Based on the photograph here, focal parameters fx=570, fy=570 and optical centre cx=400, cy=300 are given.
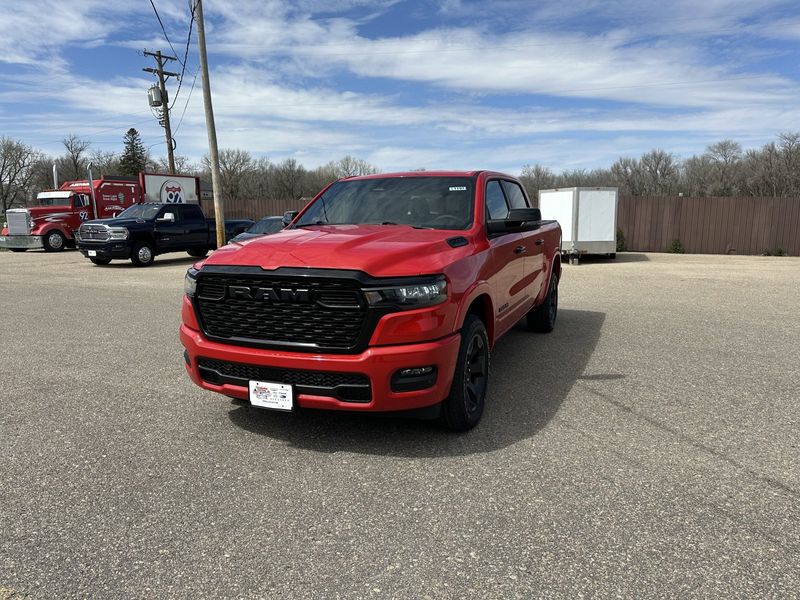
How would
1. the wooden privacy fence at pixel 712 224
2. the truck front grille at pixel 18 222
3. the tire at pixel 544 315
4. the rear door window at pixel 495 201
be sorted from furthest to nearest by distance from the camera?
the truck front grille at pixel 18 222, the wooden privacy fence at pixel 712 224, the tire at pixel 544 315, the rear door window at pixel 495 201

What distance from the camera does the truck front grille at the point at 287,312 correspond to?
10.9 ft

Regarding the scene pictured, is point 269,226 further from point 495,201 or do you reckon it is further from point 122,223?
point 495,201

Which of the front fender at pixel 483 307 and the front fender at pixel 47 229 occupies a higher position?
the front fender at pixel 47 229

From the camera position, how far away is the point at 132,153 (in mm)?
81812

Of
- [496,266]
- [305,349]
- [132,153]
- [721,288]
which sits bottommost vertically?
[721,288]

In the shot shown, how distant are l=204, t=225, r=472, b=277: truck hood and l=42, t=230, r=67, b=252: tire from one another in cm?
2298

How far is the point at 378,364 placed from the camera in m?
3.29

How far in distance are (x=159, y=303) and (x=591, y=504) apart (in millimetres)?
8508

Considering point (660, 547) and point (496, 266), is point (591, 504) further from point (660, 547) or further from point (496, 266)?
point (496, 266)

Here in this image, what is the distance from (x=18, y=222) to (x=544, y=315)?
23.5 meters

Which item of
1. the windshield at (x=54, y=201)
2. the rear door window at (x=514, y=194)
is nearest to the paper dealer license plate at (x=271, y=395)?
the rear door window at (x=514, y=194)

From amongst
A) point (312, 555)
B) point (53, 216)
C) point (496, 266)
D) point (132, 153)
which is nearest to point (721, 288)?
point (496, 266)

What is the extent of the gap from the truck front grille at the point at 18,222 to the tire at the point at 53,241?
0.69m

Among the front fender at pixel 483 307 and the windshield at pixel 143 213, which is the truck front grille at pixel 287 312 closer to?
the front fender at pixel 483 307
